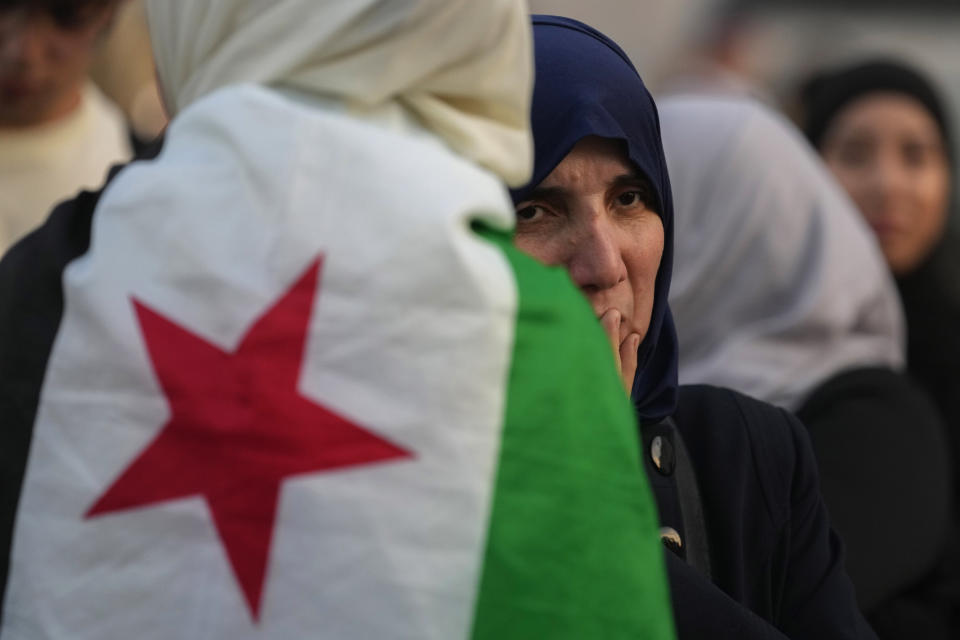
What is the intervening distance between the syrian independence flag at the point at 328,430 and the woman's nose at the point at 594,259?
0.74 m

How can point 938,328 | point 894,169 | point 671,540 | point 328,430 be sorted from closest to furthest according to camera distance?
point 328,430, point 671,540, point 938,328, point 894,169

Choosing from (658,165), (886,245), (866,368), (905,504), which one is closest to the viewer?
(658,165)

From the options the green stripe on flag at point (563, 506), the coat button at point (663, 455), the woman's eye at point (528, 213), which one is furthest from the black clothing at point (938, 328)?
the green stripe on flag at point (563, 506)

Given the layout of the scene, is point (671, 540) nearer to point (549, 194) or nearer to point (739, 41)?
point (549, 194)

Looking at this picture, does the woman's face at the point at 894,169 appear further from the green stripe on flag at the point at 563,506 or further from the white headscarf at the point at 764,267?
the green stripe on flag at the point at 563,506

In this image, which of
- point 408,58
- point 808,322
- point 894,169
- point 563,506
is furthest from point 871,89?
point 563,506

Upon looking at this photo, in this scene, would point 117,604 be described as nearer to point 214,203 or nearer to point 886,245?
point 214,203

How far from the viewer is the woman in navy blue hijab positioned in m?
2.29

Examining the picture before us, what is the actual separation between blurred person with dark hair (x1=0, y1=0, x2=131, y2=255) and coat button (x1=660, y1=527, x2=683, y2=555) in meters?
2.23

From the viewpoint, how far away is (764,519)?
2.34m

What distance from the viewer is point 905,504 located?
3.37 m

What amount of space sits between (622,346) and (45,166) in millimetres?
2243

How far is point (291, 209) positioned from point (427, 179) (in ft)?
0.45

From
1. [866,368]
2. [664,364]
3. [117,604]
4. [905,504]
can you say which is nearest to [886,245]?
[866,368]
